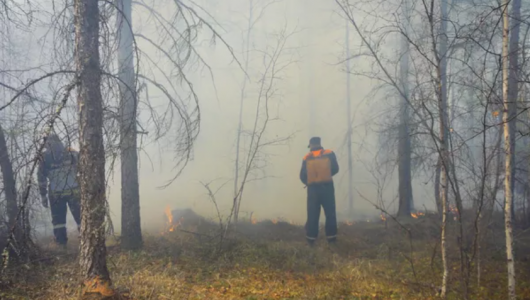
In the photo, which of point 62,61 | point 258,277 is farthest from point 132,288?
point 62,61

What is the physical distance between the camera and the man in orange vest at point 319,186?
26.2 feet

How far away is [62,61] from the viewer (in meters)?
5.05

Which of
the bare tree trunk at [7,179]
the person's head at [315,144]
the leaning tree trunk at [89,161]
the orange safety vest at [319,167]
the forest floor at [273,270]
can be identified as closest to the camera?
the leaning tree trunk at [89,161]

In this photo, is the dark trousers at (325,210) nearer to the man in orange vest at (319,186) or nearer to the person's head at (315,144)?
the man in orange vest at (319,186)

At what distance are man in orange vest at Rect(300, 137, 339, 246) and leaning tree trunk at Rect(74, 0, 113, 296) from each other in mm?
4830

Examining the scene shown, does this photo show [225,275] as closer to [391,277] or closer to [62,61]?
[391,277]

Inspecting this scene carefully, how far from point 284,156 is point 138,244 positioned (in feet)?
60.9

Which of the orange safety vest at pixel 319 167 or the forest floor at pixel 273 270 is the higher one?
the orange safety vest at pixel 319 167

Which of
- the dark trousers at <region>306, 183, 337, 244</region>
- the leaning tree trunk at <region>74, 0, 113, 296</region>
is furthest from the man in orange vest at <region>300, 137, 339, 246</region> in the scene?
the leaning tree trunk at <region>74, 0, 113, 296</region>

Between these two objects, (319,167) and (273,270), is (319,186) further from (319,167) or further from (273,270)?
(273,270)

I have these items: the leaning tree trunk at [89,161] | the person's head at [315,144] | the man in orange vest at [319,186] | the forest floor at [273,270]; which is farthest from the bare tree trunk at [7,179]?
the person's head at [315,144]

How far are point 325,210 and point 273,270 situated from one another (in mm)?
2254

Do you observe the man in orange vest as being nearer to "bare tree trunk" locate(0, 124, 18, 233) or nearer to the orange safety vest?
the orange safety vest

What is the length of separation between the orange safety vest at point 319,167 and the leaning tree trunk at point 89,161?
15.8 feet
